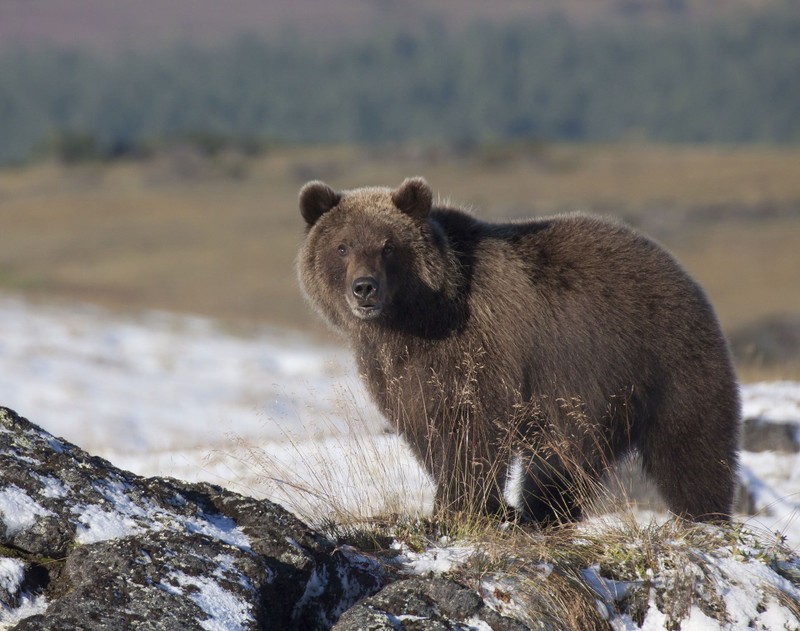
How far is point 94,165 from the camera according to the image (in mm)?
74938

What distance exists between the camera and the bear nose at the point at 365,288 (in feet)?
19.7

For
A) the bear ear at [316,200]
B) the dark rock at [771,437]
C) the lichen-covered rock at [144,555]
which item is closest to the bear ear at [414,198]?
the bear ear at [316,200]

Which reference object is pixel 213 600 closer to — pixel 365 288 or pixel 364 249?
pixel 365 288

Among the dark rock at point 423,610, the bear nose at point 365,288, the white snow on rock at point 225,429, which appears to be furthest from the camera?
the bear nose at point 365,288

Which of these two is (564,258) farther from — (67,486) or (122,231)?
(122,231)

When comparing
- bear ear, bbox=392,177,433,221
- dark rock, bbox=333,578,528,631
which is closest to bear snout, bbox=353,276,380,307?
→ bear ear, bbox=392,177,433,221

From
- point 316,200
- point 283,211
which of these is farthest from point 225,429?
point 283,211

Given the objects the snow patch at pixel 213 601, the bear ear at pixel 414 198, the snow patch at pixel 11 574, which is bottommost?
the snow patch at pixel 213 601

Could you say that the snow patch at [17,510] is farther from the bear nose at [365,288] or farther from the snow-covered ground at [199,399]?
the bear nose at [365,288]

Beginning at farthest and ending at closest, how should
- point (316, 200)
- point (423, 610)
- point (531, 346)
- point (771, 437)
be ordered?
point (771, 437) → point (316, 200) → point (531, 346) → point (423, 610)

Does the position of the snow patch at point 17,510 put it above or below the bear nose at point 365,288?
below

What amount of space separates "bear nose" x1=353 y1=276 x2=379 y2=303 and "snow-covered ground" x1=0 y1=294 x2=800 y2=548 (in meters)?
0.74

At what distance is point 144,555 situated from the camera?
4.11 metres

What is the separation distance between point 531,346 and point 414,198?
1.19 meters
